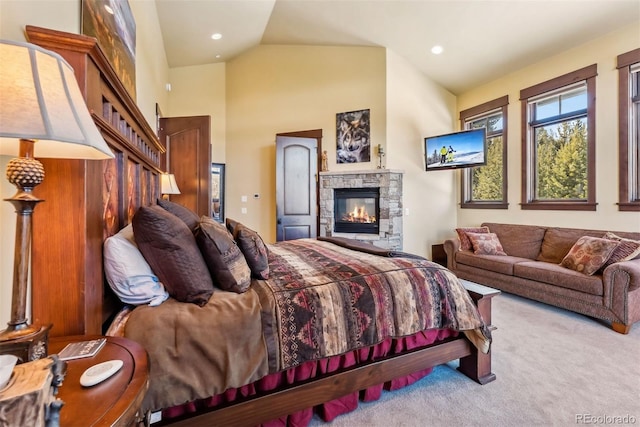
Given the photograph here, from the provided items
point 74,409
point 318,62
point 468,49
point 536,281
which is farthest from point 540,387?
point 318,62

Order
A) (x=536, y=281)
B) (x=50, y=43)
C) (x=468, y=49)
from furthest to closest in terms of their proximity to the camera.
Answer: (x=468, y=49), (x=536, y=281), (x=50, y=43)

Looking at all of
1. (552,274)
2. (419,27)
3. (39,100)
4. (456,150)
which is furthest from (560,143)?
(39,100)

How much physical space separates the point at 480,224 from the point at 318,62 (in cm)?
405

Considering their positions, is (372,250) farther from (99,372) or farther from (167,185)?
(167,185)

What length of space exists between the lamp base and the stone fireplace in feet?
14.6

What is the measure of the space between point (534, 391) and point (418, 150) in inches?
158

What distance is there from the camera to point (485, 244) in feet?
13.8

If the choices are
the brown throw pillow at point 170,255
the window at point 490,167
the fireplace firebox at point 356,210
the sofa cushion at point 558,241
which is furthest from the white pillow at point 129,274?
the window at point 490,167

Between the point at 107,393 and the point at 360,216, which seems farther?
the point at 360,216

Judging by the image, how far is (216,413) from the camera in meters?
1.29

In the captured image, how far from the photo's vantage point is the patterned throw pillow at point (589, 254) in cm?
294

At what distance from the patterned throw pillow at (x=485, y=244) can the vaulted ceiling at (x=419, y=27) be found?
2.67 m

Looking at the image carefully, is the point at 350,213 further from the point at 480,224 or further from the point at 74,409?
the point at 74,409

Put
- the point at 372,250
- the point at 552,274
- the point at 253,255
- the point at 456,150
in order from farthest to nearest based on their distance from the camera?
the point at 456,150
the point at 552,274
the point at 372,250
the point at 253,255
